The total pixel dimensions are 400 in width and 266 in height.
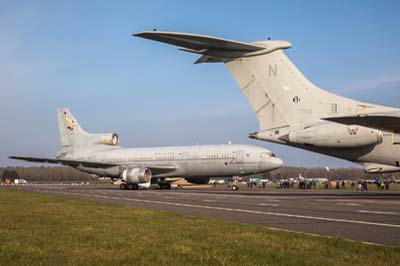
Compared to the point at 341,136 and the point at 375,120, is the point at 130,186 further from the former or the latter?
the point at 375,120

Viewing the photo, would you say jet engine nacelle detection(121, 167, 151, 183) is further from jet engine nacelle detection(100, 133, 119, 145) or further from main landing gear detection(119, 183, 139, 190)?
jet engine nacelle detection(100, 133, 119, 145)

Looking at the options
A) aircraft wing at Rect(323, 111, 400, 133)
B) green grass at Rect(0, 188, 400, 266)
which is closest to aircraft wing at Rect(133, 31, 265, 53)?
aircraft wing at Rect(323, 111, 400, 133)

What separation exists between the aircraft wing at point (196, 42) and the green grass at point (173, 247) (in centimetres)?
1119

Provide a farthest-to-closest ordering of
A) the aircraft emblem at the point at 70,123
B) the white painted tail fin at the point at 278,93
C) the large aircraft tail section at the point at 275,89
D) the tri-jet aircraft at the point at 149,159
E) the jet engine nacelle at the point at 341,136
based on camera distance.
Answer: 1. the aircraft emblem at the point at 70,123
2. the tri-jet aircraft at the point at 149,159
3. the white painted tail fin at the point at 278,93
4. the large aircraft tail section at the point at 275,89
5. the jet engine nacelle at the point at 341,136

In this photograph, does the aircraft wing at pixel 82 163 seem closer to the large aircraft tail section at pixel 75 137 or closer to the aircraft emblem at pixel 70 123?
the large aircraft tail section at pixel 75 137

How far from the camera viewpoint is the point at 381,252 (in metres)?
7.41

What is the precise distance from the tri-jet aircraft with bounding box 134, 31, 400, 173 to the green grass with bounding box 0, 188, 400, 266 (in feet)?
47.2

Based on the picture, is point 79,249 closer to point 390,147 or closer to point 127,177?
point 390,147

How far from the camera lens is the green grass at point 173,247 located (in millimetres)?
6840

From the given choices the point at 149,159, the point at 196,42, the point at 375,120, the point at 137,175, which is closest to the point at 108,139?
the point at 149,159

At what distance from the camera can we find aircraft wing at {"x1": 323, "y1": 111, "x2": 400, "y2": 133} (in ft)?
70.2

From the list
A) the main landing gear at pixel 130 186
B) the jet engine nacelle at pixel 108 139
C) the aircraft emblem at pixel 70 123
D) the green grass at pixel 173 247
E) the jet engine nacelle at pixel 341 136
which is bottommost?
the main landing gear at pixel 130 186

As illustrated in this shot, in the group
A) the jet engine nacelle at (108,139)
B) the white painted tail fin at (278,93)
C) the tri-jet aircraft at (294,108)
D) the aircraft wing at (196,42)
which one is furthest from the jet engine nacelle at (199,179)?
the aircraft wing at (196,42)

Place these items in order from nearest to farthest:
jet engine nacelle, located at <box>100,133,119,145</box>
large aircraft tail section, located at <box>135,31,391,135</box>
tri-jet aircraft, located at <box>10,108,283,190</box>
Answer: large aircraft tail section, located at <box>135,31,391,135</box> < tri-jet aircraft, located at <box>10,108,283,190</box> < jet engine nacelle, located at <box>100,133,119,145</box>
